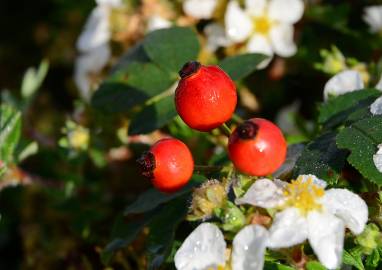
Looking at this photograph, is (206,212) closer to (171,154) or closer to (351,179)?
(171,154)

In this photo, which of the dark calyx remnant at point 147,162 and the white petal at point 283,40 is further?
the white petal at point 283,40

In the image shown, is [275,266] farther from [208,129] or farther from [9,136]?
[9,136]

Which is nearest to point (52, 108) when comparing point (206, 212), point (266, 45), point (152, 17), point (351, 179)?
point (152, 17)

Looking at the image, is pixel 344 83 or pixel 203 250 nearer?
pixel 203 250

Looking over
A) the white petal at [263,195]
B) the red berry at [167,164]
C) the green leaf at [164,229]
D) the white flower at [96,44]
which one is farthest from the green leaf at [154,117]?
the white flower at [96,44]

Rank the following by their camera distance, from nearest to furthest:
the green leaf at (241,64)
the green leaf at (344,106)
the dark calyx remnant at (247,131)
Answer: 1. the dark calyx remnant at (247,131)
2. the green leaf at (344,106)
3. the green leaf at (241,64)

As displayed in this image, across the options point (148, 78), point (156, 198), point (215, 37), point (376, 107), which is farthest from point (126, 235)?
point (215, 37)

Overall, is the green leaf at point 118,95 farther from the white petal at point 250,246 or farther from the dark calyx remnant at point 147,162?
the white petal at point 250,246
